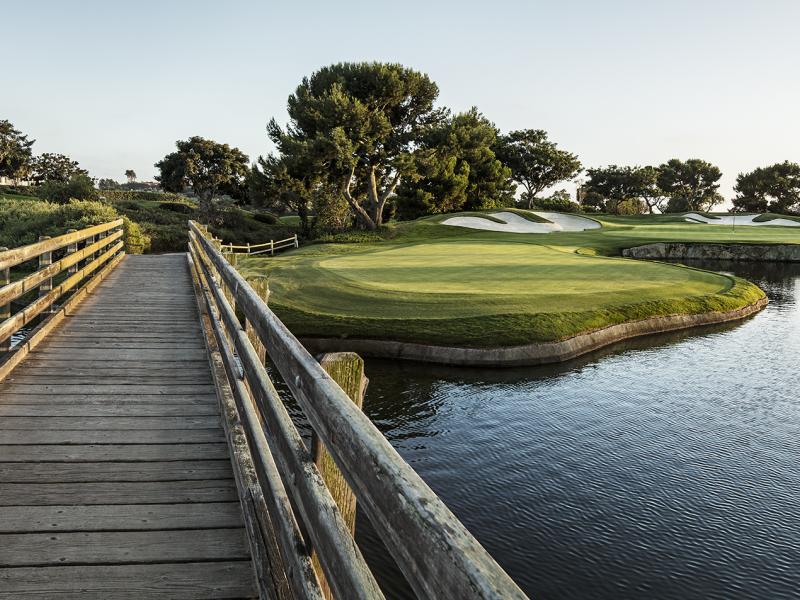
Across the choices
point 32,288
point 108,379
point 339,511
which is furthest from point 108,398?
point 339,511

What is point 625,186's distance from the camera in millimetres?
85688

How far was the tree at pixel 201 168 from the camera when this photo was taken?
215 feet

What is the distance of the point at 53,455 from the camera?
159 inches

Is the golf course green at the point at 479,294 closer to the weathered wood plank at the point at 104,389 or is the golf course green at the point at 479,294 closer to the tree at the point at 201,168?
the weathered wood plank at the point at 104,389

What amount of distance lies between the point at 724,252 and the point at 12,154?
8176cm

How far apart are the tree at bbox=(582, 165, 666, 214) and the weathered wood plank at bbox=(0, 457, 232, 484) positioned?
84318mm

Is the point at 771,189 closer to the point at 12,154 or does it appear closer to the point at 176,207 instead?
the point at 176,207

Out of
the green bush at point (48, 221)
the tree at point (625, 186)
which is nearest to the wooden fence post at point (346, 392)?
the green bush at point (48, 221)

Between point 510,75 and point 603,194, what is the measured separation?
60993 millimetres

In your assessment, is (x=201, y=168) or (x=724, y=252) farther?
(x=201, y=168)

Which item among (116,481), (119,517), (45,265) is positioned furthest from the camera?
(45,265)

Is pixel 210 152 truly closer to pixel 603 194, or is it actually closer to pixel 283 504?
pixel 603 194

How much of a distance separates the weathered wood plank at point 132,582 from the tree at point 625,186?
85236mm

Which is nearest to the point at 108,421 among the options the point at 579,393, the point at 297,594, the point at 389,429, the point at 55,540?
the point at 55,540
